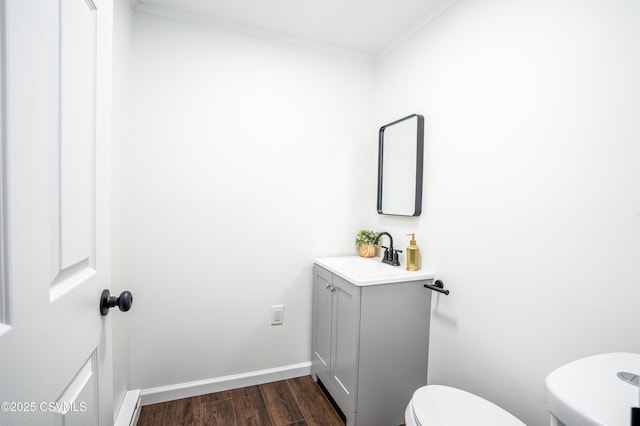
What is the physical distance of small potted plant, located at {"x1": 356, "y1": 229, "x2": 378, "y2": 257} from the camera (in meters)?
2.18

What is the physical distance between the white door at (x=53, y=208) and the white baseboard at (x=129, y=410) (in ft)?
3.22

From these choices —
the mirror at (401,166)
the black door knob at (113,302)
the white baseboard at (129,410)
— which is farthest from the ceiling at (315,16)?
the white baseboard at (129,410)

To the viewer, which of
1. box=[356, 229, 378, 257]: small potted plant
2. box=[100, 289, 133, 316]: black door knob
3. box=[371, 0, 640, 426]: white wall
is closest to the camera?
box=[100, 289, 133, 316]: black door knob

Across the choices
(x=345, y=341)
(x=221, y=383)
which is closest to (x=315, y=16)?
(x=345, y=341)

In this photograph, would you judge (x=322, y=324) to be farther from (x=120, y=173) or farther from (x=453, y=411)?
(x=120, y=173)

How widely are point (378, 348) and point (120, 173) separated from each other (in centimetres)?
160

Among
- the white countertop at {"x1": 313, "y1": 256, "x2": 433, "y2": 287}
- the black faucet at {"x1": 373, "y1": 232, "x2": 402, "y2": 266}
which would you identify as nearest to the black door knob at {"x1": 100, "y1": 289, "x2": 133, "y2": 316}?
the white countertop at {"x1": 313, "y1": 256, "x2": 433, "y2": 287}

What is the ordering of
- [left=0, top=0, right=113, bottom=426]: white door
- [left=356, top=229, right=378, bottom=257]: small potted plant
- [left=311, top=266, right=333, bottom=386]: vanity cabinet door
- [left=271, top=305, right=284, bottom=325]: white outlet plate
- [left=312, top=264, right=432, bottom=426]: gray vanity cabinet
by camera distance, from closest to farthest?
[left=0, top=0, right=113, bottom=426]: white door, [left=312, top=264, right=432, bottom=426]: gray vanity cabinet, [left=311, top=266, right=333, bottom=386]: vanity cabinet door, [left=271, top=305, right=284, bottom=325]: white outlet plate, [left=356, top=229, right=378, bottom=257]: small potted plant

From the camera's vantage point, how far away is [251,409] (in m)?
1.77

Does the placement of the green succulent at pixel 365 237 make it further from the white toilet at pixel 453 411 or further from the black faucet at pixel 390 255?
the white toilet at pixel 453 411

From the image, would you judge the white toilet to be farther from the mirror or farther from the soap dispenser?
the mirror

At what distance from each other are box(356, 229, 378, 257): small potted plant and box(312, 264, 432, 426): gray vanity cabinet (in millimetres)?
468

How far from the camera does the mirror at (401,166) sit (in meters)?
1.81

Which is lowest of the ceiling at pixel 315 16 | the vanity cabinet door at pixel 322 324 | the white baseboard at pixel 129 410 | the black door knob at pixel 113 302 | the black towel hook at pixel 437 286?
the white baseboard at pixel 129 410
